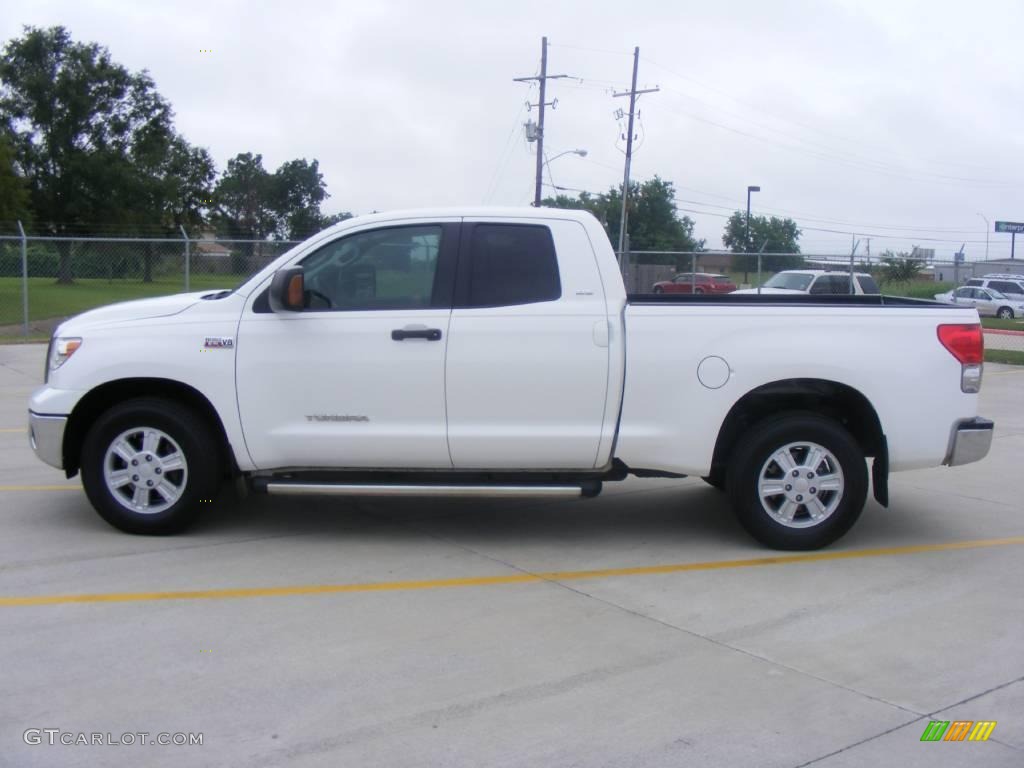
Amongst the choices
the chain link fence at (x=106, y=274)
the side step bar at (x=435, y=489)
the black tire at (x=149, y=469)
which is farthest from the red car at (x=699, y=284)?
the black tire at (x=149, y=469)

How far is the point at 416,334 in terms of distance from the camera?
249 inches

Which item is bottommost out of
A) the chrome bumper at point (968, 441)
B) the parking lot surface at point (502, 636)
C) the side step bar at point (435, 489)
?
the parking lot surface at point (502, 636)

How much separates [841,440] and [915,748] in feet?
8.80

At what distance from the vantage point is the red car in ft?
90.2

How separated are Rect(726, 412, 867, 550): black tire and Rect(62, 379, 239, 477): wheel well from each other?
3.08 m

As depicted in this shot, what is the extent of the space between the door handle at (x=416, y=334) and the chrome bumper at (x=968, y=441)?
10.4 ft

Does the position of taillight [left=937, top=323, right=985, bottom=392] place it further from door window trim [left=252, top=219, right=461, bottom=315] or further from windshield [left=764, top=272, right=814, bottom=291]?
windshield [left=764, top=272, right=814, bottom=291]

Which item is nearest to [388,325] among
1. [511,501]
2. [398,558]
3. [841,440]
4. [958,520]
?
[398,558]

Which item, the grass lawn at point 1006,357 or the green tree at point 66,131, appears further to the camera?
the green tree at point 66,131

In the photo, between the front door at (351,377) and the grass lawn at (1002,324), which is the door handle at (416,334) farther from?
the grass lawn at (1002,324)

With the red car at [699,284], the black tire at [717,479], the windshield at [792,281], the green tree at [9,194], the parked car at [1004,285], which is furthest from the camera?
the green tree at [9,194]

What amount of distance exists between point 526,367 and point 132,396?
2.47 meters

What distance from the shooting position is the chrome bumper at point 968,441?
6516 millimetres

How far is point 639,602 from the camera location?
5.61 m
